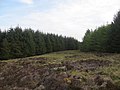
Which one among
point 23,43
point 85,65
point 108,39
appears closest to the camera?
point 85,65

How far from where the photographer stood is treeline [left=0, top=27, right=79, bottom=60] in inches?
2943

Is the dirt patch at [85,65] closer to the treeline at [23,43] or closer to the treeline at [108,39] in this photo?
the treeline at [108,39]

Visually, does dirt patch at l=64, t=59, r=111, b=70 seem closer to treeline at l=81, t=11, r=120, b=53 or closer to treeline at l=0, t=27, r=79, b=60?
treeline at l=81, t=11, r=120, b=53

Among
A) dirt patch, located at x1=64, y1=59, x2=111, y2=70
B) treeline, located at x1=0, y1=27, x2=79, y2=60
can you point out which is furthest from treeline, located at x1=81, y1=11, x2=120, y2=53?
dirt patch, located at x1=64, y1=59, x2=111, y2=70

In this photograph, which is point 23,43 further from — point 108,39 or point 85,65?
point 85,65

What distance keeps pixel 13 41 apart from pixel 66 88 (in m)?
65.5

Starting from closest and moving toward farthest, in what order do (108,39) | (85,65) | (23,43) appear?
(85,65), (108,39), (23,43)

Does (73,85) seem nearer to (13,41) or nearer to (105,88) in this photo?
(105,88)

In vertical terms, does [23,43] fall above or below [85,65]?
above

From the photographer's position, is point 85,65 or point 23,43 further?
point 23,43

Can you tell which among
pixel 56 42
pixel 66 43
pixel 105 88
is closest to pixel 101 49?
pixel 56 42

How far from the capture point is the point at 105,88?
14008mm

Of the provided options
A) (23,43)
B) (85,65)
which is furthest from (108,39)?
(85,65)

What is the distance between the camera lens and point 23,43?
82000 mm
